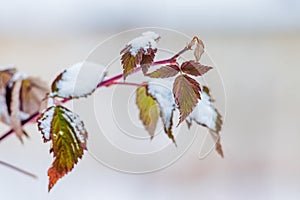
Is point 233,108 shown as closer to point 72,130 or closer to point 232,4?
point 232,4

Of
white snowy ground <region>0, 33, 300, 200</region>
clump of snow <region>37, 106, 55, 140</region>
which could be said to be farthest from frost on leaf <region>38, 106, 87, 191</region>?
white snowy ground <region>0, 33, 300, 200</region>

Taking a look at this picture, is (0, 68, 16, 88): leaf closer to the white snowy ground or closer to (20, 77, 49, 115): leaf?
(20, 77, 49, 115): leaf

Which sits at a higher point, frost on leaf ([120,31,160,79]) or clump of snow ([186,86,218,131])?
frost on leaf ([120,31,160,79])

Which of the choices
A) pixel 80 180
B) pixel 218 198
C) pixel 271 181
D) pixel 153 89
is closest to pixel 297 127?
pixel 271 181

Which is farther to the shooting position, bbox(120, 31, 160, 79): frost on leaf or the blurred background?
the blurred background

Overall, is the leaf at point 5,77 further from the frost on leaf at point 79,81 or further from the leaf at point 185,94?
the leaf at point 185,94

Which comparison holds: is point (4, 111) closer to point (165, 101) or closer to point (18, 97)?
point (18, 97)

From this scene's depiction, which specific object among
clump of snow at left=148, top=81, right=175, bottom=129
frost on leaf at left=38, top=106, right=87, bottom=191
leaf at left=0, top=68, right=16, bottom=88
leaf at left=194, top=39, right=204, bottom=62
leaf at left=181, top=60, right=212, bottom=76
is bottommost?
frost on leaf at left=38, top=106, right=87, bottom=191

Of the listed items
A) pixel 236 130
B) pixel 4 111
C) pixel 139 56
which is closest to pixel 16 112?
pixel 4 111
